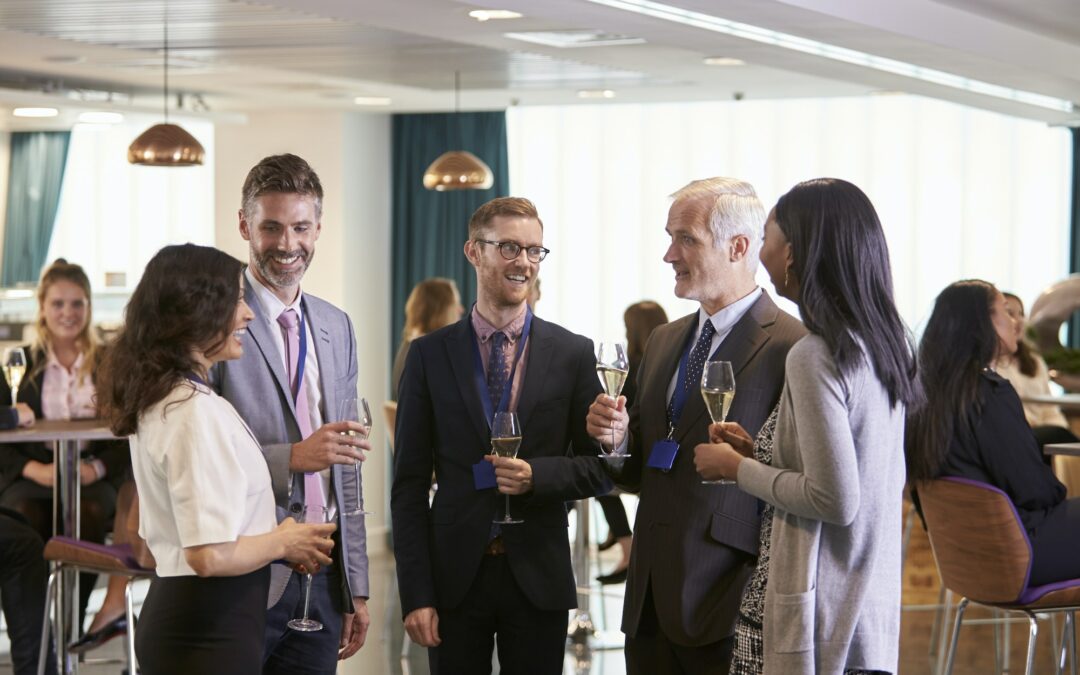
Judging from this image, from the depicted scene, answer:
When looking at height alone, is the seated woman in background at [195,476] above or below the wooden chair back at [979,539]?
above

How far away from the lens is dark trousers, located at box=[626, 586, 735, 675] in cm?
282

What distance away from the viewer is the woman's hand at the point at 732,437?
274 centimetres

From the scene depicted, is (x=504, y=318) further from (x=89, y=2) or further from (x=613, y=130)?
(x=613, y=130)

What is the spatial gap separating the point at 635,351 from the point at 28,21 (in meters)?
3.40

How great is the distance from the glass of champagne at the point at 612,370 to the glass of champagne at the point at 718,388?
21 cm

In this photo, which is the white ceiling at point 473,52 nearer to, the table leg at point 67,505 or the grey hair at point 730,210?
the table leg at point 67,505

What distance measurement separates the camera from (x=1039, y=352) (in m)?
7.79

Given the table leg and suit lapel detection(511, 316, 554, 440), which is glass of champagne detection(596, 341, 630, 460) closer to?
suit lapel detection(511, 316, 554, 440)

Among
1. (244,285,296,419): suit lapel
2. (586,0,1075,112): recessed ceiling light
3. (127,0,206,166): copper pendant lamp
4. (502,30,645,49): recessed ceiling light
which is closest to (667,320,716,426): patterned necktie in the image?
(244,285,296,419): suit lapel

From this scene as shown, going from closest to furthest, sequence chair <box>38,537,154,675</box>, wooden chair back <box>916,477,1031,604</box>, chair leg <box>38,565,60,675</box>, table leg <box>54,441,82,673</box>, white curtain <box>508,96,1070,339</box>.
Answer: wooden chair back <box>916,477,1031,604</box> → chair <box>38,537,154,675</box> → chair leg <box>38,565,60,675</box> → table leg <box>54,441,82,673</box> → white curtain <box>508,96,1070,339</box>

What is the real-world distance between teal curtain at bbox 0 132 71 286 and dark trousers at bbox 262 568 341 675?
1026 centimetres

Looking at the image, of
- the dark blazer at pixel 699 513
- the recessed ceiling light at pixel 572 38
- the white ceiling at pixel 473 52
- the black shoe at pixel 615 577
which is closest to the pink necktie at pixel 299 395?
the dark blazer at pixel 699 513

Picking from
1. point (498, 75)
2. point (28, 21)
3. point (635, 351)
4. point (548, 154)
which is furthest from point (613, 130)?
point (28, 21)

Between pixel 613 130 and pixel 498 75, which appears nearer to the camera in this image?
pixel 498 75
